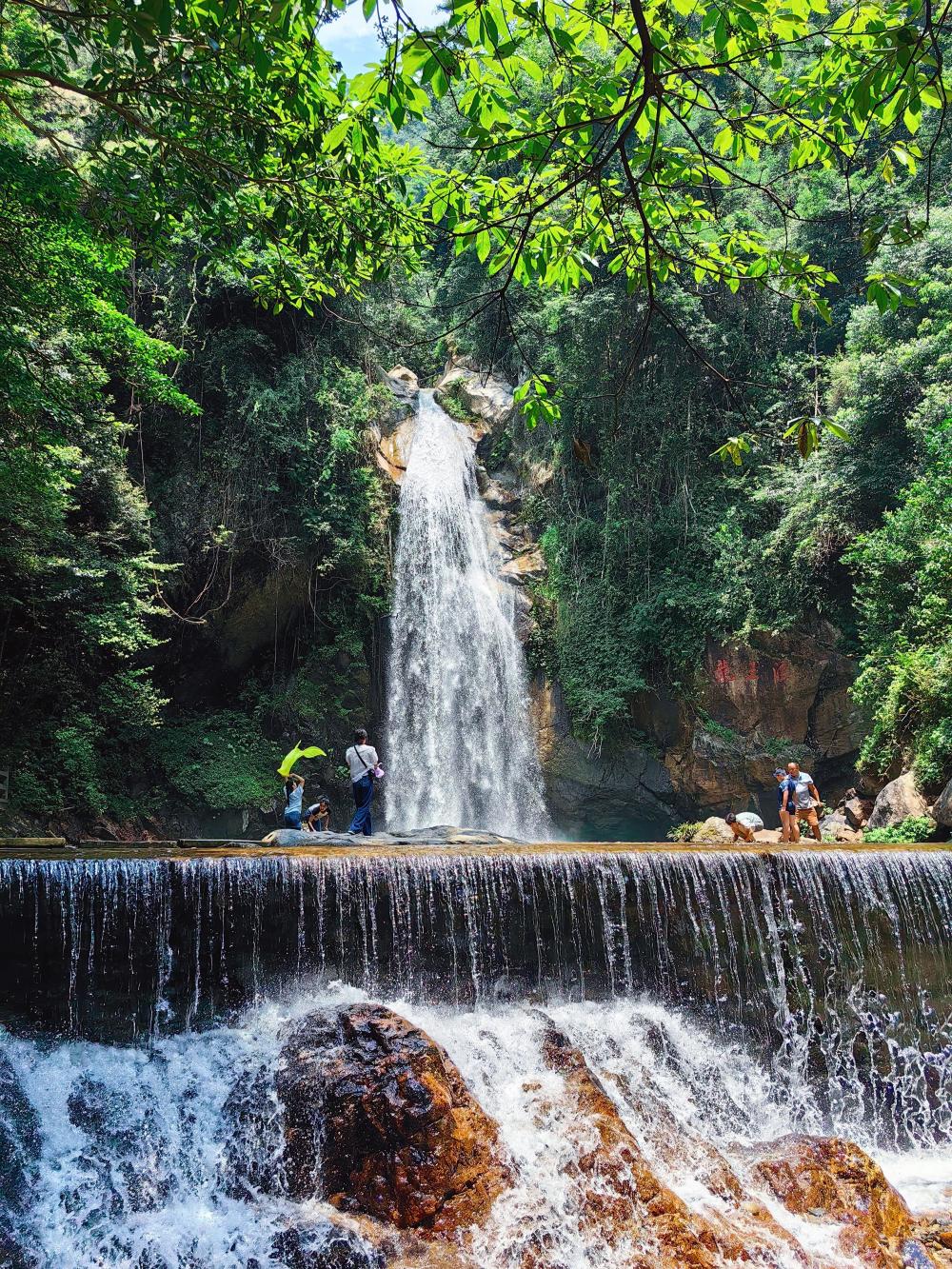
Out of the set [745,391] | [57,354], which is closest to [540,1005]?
[57,354]

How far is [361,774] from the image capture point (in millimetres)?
9320

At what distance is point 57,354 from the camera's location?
905cm

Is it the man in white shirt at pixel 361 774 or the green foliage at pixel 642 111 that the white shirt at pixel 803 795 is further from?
the green foliage at pixel 642 111

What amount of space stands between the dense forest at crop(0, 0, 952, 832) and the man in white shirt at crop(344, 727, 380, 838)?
3513 mm

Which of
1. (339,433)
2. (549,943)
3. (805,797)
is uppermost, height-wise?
(339,433)

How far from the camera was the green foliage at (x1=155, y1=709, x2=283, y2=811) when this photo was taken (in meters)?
13.6

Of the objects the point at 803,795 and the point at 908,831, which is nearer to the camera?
the point at 908,831

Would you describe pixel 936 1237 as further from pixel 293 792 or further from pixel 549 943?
pixel 293 792

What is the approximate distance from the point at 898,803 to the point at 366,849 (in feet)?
23.0

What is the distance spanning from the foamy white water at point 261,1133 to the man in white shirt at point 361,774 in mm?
3237

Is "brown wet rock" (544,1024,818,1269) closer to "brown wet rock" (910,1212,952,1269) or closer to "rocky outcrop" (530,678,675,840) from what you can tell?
"brown wet rock" (910,1212,952,1269)

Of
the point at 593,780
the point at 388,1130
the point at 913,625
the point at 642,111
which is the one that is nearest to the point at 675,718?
the point at 593,780

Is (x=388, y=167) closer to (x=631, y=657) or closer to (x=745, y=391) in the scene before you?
(x=631, y=657)

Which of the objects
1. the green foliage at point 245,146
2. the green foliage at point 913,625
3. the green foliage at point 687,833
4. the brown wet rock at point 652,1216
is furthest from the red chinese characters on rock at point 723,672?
the green foliage at point 245,146
